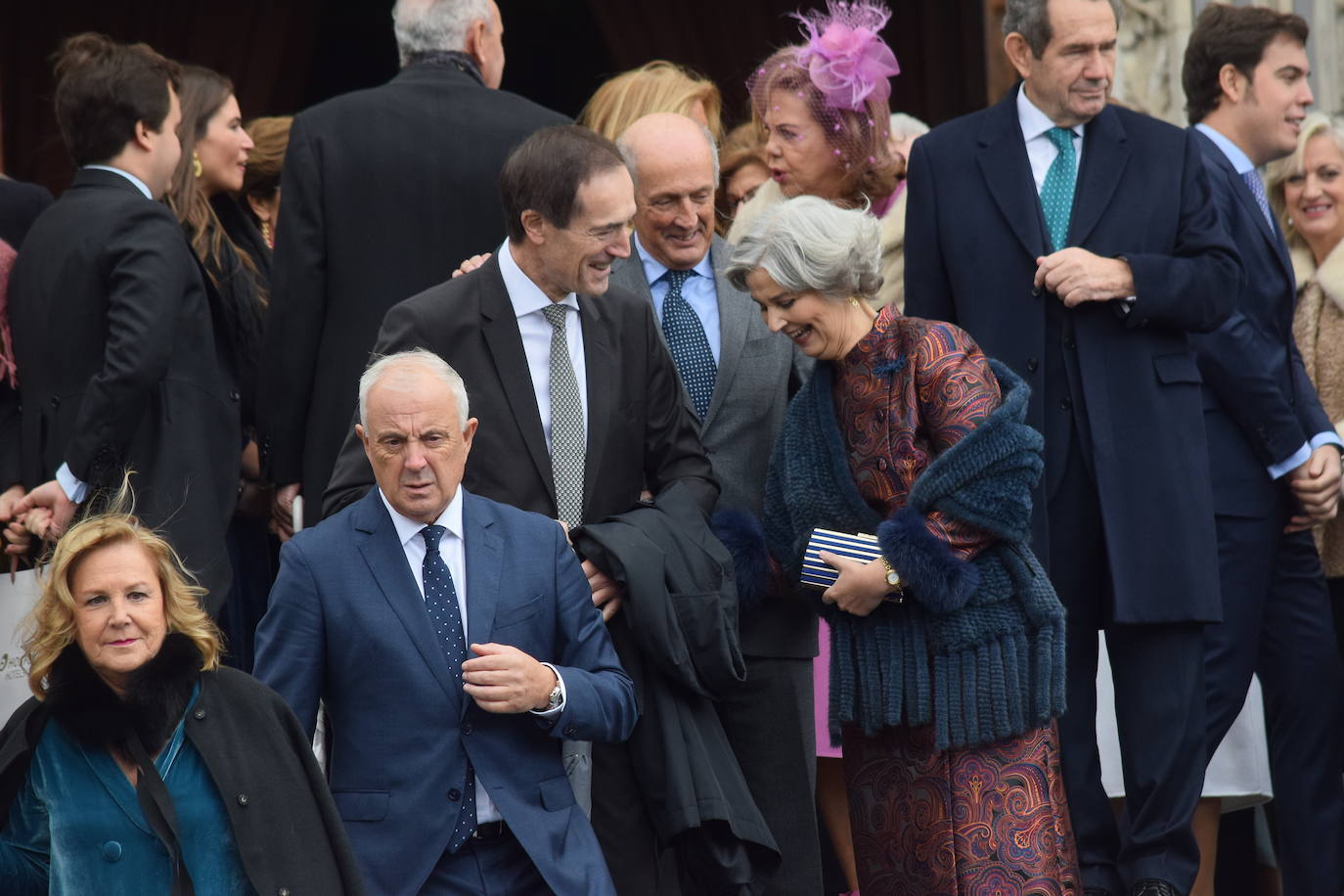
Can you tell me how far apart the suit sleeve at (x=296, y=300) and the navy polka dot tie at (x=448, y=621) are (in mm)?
1041

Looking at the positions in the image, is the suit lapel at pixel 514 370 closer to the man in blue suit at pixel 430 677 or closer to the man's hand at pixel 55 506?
the man in blue suit at pixel 430 677

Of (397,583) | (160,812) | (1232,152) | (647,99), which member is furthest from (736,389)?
(160,812)

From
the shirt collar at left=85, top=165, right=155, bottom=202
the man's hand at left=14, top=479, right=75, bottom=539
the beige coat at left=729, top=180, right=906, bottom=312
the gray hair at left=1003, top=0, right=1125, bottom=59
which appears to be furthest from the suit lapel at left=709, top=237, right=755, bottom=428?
the man's hand at left=14, top=479, right=75, bottom=539

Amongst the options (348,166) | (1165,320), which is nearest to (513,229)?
(348,166)

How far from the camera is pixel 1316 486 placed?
17.3 ft

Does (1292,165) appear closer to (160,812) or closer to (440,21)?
(440,21)

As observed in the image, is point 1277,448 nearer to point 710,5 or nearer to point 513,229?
point 513,229

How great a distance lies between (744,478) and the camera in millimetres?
4824

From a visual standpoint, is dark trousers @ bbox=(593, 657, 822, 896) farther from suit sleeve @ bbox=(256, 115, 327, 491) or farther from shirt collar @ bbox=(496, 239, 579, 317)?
suit sleeve @ bbox=(256, 115, 327, 491)

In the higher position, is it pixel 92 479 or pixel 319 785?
pixel 92 479

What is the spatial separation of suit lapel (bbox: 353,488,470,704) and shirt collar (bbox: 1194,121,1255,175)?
2.77 m

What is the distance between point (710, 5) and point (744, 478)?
6335mm

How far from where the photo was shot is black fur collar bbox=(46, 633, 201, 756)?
11.6ft

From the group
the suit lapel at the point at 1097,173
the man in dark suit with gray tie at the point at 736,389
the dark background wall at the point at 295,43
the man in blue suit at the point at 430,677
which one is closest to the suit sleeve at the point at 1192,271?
the suit lapel at the point at 1097,173
